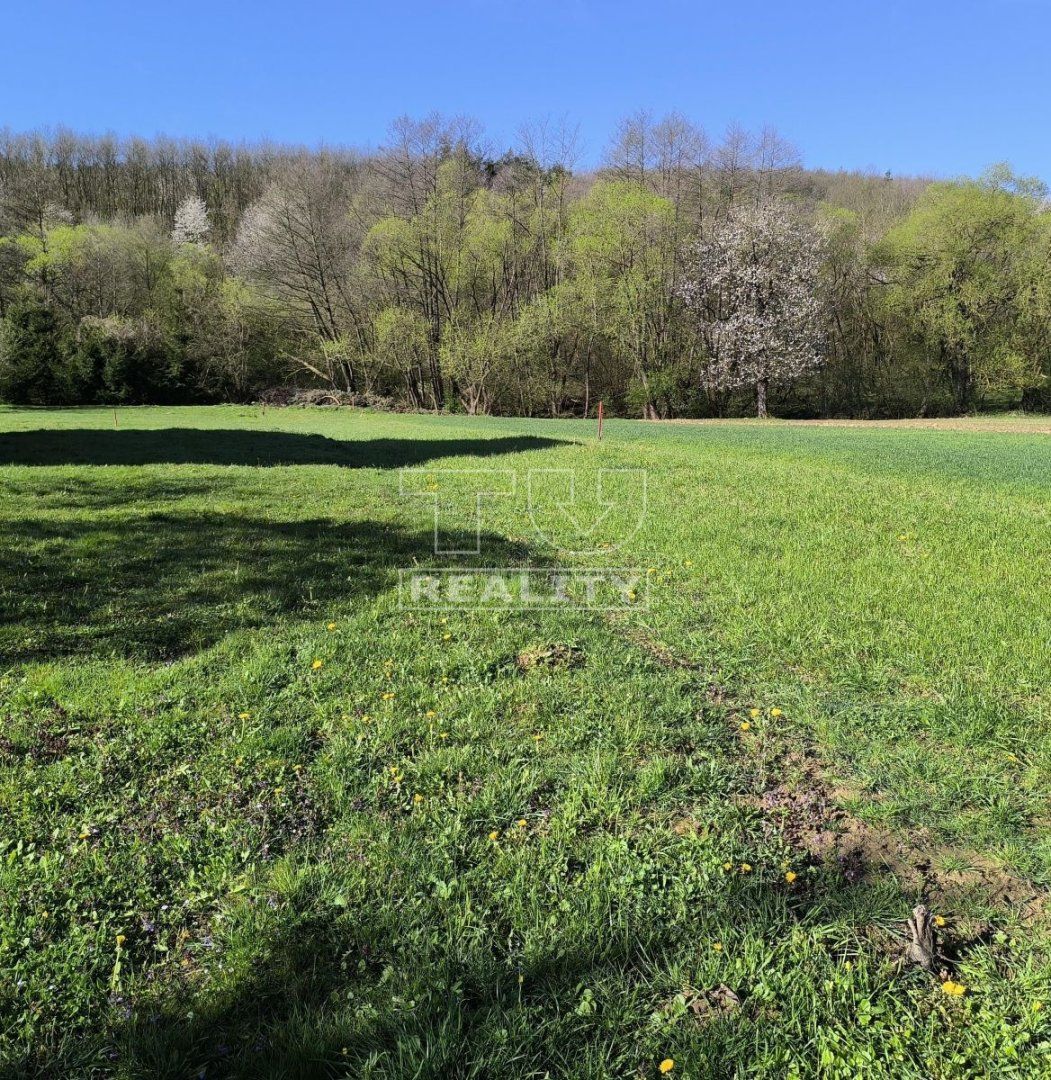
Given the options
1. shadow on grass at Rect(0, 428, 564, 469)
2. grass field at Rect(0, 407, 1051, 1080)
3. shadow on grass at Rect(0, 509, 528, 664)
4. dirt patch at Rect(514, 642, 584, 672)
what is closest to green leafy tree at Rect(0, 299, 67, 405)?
shadow on grass at Rect(0, 428, 564, 469)

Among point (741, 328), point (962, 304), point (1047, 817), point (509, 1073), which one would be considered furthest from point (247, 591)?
point (962, 304)

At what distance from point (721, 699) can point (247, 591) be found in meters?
3.44

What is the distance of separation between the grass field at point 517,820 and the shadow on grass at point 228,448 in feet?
22.2

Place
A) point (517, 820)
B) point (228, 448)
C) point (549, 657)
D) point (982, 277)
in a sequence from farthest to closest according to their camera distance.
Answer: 1. point (982, 277)
2. point (228, 448)
3. point (549, 657)
4. point (517, 820)

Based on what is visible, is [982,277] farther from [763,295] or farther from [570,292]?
[570,292]

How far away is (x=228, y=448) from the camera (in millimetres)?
14453

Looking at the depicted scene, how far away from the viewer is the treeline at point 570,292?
3322cm

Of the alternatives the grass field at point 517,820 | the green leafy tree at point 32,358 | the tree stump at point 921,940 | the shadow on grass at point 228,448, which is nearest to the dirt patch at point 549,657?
the grass field at point 517,820

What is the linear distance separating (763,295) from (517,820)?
3482cm

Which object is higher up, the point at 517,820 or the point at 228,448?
the point at 228,448

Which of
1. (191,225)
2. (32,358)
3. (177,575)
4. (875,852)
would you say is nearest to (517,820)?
(875,852)

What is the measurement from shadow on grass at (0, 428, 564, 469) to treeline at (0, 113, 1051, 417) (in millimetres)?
21093

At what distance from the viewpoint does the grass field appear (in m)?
1.76

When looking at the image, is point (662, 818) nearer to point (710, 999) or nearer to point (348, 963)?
Result: point (710, 999)
